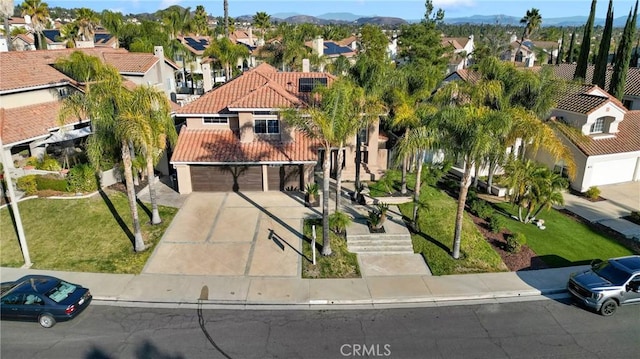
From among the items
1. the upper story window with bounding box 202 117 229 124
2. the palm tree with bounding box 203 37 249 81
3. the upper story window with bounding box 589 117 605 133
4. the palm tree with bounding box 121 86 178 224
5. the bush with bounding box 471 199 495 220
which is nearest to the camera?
the palm tree with bounding box 121 86 178 224

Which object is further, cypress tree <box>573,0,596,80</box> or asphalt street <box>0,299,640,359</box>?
cypress tree <box>573,0,596,80</box>

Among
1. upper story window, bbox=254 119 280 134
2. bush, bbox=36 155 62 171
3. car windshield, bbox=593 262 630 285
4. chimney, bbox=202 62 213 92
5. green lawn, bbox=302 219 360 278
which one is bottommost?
green lawn, bbox=302 219 360 278

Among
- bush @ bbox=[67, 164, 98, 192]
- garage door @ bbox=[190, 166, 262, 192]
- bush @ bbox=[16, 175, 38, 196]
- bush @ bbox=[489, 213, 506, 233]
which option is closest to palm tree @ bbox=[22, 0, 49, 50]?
bush @ bbox=[16, 175, 38, 196]

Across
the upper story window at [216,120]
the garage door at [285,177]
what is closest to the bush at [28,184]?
the upper story window at [216,120]

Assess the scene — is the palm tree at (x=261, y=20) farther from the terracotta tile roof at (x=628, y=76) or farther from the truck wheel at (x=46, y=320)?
the truck wheel at (x=46, y=320)

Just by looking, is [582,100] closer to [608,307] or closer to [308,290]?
[608,307]

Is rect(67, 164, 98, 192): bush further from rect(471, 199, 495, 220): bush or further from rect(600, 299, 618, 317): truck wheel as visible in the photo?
rect(600, 299, 618, 317): truck wheel
